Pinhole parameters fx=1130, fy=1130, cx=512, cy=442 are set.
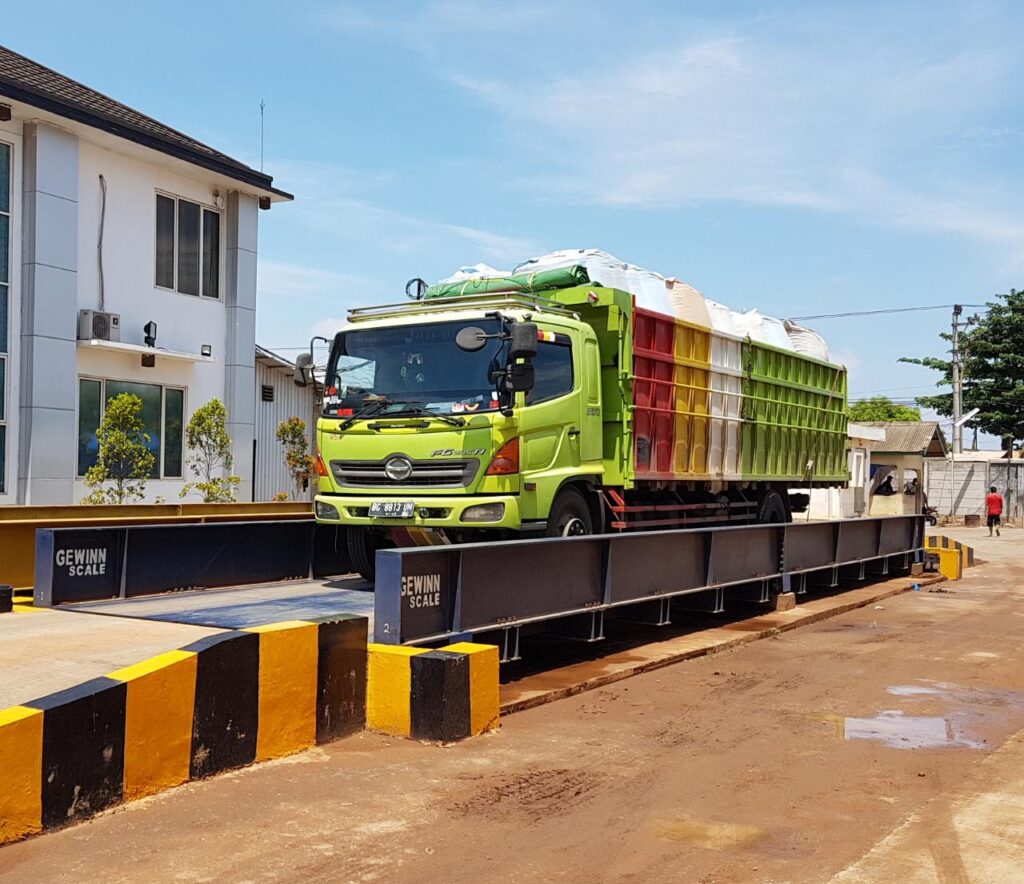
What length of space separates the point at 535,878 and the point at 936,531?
3618 cm

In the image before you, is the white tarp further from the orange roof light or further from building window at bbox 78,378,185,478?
building window at bbox 78,378,185,478

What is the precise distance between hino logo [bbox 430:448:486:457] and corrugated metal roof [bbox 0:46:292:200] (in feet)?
38.3

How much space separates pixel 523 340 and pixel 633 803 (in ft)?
14.2

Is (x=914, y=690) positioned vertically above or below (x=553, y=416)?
below

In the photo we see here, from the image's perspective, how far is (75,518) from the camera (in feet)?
37.2

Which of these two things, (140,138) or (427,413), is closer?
(427,413)

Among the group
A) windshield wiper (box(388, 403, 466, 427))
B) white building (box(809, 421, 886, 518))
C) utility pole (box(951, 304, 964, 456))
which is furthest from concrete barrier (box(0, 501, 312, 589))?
utility pole (box(951, 304, 964, 456))

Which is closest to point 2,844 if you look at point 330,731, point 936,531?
point 330,731

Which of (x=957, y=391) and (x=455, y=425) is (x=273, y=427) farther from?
(x=957, y=391)

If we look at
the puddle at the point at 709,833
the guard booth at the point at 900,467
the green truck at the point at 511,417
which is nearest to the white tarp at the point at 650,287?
the green truck at the point at 511,417

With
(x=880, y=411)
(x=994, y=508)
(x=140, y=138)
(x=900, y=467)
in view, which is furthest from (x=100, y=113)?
(x=880, y=411)

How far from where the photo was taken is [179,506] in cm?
1314

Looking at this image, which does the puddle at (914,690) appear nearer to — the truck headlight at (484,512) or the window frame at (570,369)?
the truck headlight at (484,512)

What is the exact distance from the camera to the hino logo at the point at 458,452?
9.11 meters
